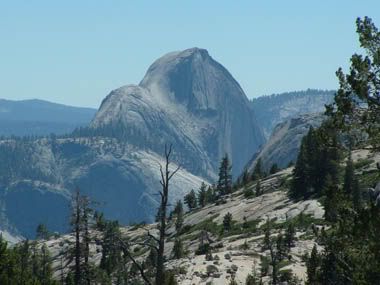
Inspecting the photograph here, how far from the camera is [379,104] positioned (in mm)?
23656

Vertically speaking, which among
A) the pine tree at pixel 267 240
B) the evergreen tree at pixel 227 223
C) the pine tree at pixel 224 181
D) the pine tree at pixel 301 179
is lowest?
the pine tree at pixel 267 240

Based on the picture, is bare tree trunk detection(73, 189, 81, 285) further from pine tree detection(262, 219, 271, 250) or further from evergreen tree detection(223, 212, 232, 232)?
evergreen tree detection(223, 212, 232, 232)

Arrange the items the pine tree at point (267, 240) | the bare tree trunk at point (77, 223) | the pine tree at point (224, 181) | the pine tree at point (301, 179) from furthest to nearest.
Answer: the pine tree at point (224, 181) → the pine tree at point (301, 179) → the pine tree at point (267, 240) → the bare tree trunk at point (77, 223)

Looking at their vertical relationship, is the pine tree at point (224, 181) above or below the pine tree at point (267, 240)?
above

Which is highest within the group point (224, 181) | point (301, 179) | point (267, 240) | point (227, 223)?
point (224, 181)

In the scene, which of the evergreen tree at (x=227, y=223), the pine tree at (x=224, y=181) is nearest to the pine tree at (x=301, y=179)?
the evergreen tree at (x=227, y=223)

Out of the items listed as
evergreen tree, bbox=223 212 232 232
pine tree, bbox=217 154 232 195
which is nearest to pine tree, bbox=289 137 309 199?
evergreen tree, bbox=223 212 232 232

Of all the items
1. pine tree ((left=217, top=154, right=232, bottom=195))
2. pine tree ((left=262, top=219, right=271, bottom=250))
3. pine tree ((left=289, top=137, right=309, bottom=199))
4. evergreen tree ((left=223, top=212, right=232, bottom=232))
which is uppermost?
pine tree ((left=217, top=154, right=232, bottom=195))

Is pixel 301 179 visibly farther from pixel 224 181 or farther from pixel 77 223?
pixel 77 223

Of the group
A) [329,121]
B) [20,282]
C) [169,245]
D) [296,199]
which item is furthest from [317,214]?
[329,121]

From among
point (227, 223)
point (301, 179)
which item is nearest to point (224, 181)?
point (301, 179)

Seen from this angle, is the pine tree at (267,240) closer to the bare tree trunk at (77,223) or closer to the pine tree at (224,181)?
the bare tree trunk at (77,223)

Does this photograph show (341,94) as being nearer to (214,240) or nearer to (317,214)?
(317,214)

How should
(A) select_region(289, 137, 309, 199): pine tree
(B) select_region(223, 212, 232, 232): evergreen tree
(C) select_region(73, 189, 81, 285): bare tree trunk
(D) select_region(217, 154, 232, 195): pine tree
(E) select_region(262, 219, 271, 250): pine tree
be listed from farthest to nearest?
(D) select_region(217, 154, 232, 195): pine tree < (A) select_region(289, 137, 309, 199): pine tree < (B) select_region(223, 212, 232, 232): evergreen tree < (E) select_region(262, 219, 271, 250): pine tree < (C) select_region(73, 189, 81, 285): bare tree trunk
